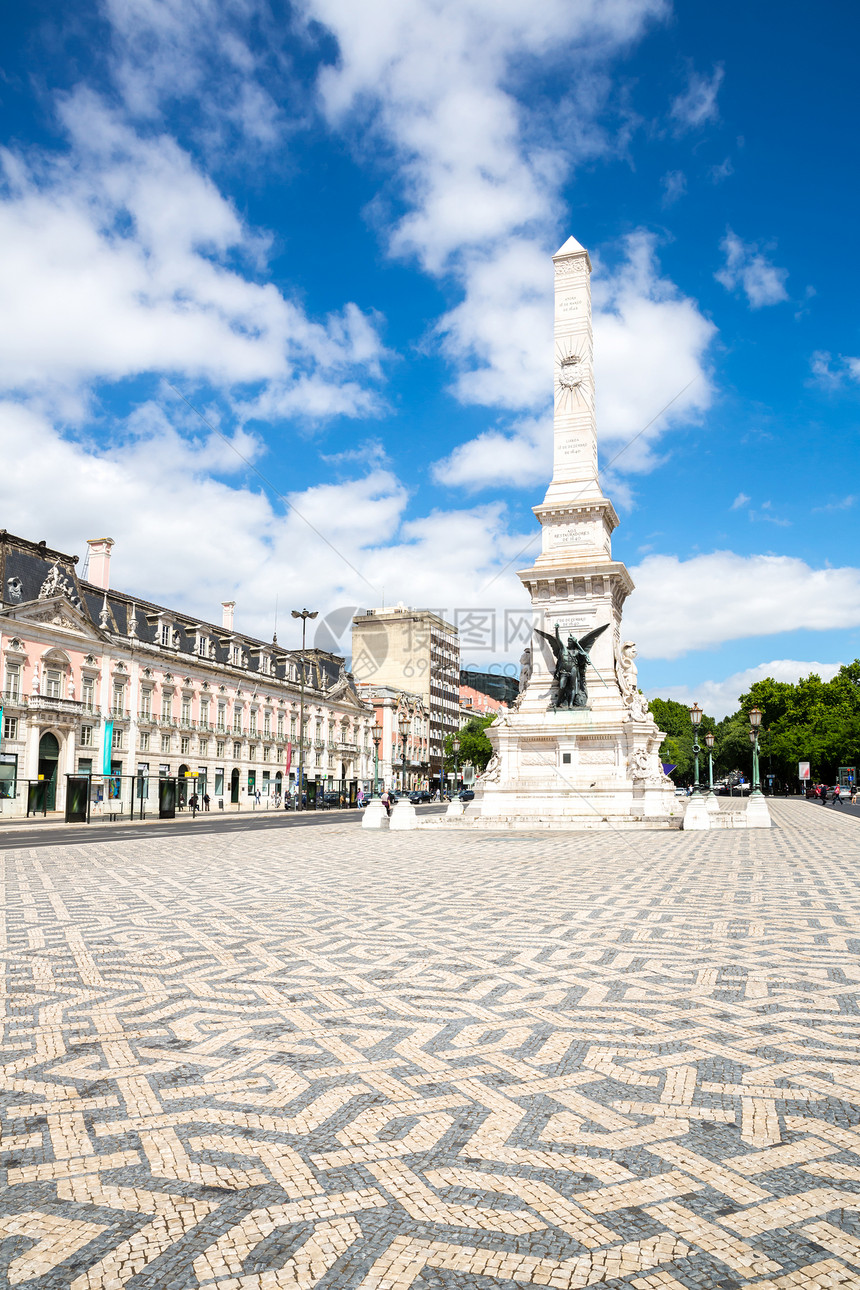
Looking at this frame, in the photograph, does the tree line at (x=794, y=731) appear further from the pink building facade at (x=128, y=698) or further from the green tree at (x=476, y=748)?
the pink building facade at (x=128, y=698)

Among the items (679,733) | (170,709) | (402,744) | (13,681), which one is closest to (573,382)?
(13,681)

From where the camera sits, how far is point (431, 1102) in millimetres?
4199

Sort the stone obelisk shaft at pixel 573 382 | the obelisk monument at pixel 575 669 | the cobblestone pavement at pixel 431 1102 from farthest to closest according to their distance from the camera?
the stone obelisk shaft at pixel 573 382, the obelisk monument at pixel 575 669, the cobblestone pavement at pixel 431 1102

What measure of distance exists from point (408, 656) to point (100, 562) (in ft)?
171

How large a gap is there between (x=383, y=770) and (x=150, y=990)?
280 feet

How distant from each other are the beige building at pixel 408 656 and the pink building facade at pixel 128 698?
22834mm

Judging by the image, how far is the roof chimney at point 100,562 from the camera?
55094 mm

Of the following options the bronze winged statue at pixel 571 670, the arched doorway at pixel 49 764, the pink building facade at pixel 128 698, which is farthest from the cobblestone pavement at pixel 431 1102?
the arched doorway at pixel 49 764

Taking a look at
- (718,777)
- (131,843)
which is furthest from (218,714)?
(718,777)

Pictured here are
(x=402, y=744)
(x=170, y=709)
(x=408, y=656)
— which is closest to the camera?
(x=170, y=709)

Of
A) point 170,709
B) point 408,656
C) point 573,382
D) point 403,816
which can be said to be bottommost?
point 403,816

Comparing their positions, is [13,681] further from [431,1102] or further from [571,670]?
[431,1102]

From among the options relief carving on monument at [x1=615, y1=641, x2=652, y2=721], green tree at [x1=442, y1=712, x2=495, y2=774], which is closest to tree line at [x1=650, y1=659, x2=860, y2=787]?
green tree at [x1=442, y1=712, x2=495, y2=774]

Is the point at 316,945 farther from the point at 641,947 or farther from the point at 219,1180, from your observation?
the point at 219,1180
